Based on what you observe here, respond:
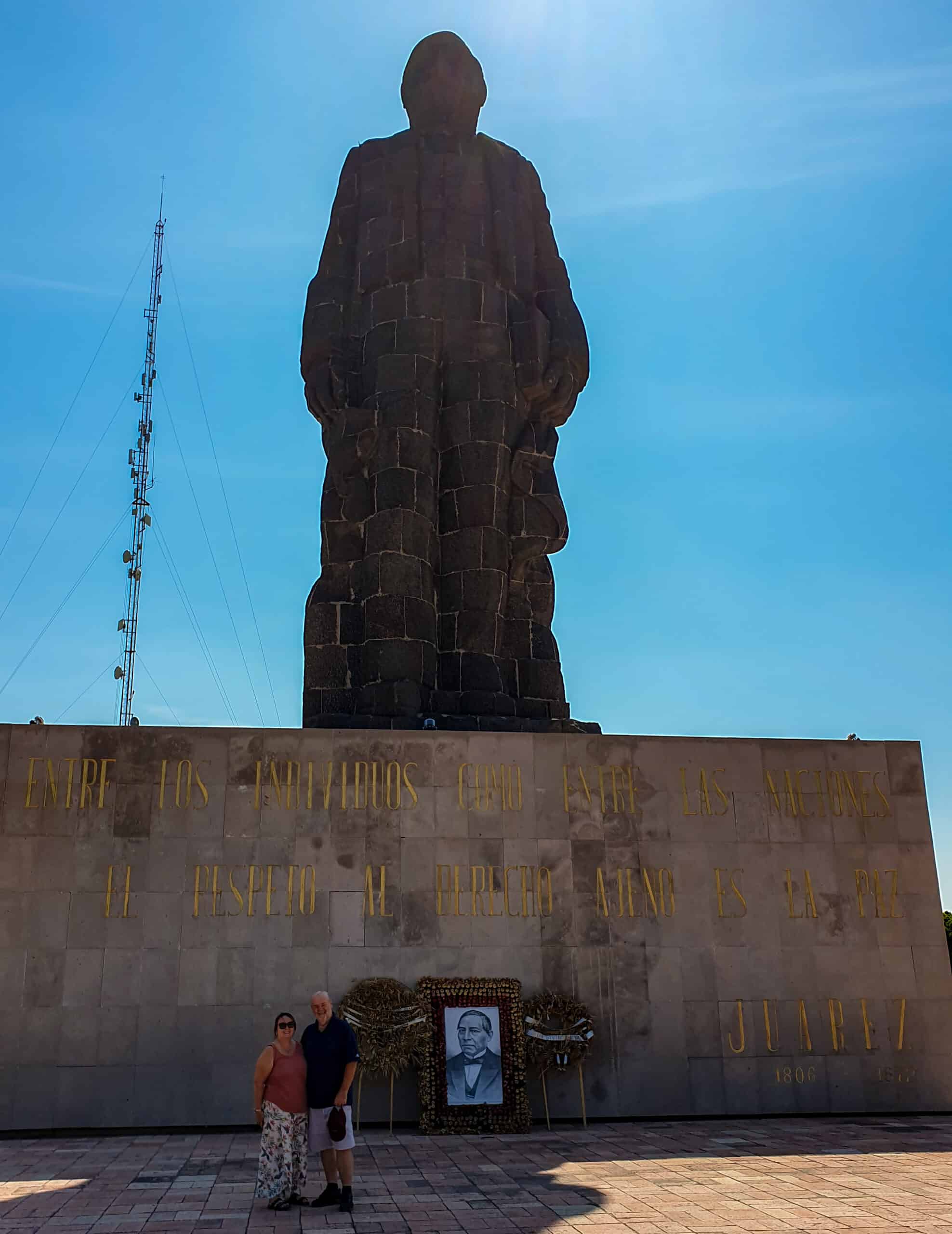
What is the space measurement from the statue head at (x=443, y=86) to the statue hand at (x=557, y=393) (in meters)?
3.42

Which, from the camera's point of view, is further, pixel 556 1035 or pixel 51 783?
pixel 51 783

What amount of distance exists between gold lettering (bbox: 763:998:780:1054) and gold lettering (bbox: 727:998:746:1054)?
0.22m

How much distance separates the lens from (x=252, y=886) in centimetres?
1056

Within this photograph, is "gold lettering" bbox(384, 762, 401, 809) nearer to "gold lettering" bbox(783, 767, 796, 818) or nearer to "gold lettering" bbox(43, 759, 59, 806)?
"gold lettering" bbox(43, 759, 59, 806)

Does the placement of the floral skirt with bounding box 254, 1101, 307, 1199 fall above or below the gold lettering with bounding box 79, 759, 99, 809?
below

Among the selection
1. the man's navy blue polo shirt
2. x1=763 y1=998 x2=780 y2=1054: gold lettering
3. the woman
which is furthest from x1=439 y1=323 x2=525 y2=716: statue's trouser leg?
the woman

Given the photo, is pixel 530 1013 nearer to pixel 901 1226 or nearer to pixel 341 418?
pixel 901 1226

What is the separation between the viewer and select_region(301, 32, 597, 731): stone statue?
1266cm

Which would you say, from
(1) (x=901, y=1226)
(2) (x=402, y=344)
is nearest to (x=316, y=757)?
(2) (x=402, y=344)

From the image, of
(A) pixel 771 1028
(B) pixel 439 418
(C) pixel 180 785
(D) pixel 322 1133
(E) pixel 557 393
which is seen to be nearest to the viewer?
(D) pixel 322 1133

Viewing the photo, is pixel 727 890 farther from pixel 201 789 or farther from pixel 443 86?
pixel 443 86

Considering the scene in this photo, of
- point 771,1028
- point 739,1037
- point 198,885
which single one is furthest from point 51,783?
point 771,1028

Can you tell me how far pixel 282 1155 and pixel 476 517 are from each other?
7.71 meters

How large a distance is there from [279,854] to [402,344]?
6.11 metres
